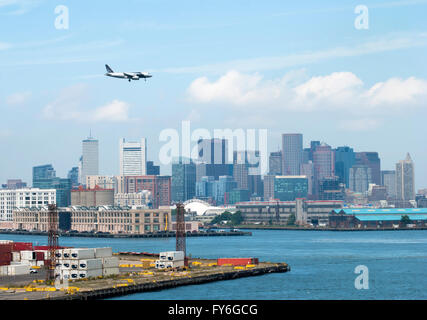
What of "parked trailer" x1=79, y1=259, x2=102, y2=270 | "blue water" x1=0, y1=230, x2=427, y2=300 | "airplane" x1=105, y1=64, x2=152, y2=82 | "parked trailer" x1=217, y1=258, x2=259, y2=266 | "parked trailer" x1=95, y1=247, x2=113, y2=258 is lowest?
"blue water" x1=0, y1=230, x2=427, y2=300

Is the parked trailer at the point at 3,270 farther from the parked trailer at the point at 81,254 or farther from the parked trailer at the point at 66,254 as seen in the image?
the parked trailer at the point at 81,254

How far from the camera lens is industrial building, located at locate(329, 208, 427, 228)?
189125 millimetres

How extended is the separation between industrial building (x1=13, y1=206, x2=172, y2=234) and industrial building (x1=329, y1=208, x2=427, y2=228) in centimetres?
5134

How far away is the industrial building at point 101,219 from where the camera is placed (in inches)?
6073

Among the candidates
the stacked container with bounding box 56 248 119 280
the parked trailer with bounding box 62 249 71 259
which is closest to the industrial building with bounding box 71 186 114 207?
the stacked container with bounding box 56 248 119 280

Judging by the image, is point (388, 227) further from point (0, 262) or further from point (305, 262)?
point (0, 262)

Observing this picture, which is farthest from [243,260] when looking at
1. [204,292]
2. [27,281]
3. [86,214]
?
[86,214]

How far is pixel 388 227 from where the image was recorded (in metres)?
189

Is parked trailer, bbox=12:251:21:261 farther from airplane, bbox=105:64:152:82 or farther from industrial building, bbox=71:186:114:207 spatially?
industrial building, bbox=71:186:114:207

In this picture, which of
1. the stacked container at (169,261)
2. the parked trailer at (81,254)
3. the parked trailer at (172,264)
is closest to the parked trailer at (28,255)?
the stacked container at (169,261)

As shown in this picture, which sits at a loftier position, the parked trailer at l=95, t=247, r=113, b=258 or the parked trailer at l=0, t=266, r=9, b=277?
the parked trailer at l=95, t=247, r=113, b=258
